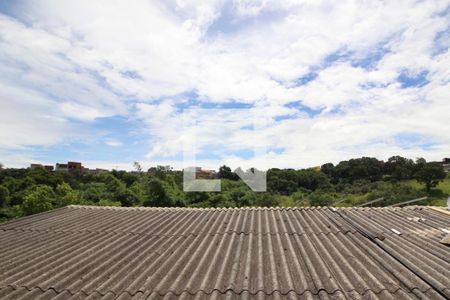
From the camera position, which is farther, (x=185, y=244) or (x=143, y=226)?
(x=143, y=226)

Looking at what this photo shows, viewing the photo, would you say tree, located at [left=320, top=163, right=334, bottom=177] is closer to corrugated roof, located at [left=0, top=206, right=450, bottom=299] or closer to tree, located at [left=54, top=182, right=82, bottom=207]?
tree, located at [left=54, top=182, right=82, bottom=207]

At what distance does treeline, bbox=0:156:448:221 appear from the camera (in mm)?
24812

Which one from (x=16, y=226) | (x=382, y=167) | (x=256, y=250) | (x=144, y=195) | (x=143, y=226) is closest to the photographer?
(x=256, y=250)

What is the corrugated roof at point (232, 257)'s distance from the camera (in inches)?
110

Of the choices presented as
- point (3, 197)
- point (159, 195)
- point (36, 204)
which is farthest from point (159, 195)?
point (3, 197)

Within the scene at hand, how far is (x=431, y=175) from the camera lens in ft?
131

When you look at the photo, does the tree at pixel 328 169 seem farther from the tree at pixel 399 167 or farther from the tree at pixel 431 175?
the tree at pixel 431 175

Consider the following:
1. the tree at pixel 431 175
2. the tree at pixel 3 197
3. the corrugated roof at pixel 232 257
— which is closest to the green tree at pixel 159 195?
the tree at pixel 3 197

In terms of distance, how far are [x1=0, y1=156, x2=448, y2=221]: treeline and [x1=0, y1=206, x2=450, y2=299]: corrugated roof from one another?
414 inches

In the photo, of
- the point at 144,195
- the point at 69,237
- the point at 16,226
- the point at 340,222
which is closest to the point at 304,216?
the point at 340,222

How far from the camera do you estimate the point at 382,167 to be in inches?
1893

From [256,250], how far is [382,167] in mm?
49970

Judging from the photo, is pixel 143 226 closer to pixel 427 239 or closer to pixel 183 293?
pixel 183 293

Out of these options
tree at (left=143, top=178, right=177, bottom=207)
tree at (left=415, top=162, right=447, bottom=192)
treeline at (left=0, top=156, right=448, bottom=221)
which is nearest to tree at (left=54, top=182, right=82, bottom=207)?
treeline at (left=0, top=156, right=448, bottom=221)
